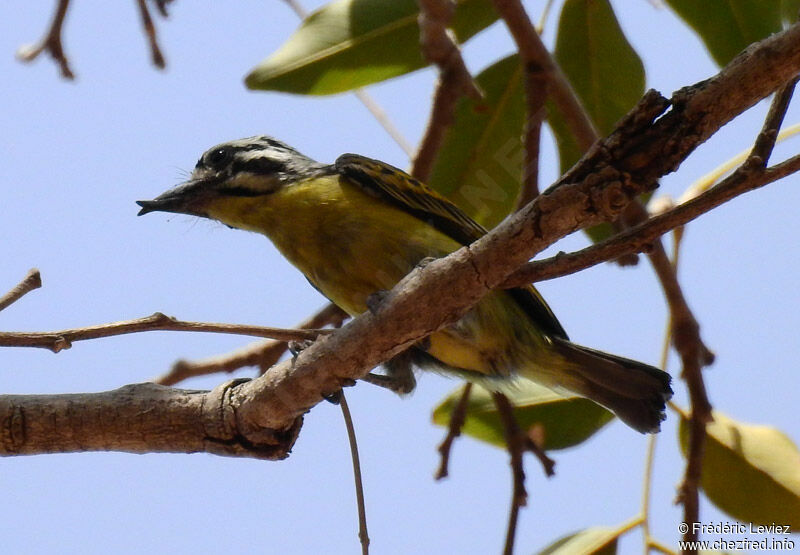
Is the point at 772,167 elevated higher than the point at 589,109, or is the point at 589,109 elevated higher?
the point at 589,109

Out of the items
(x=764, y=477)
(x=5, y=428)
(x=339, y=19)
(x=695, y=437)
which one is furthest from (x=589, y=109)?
(x=5, y=428)

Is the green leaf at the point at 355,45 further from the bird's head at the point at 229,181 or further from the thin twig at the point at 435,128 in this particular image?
the bird's head at the point at 229,181

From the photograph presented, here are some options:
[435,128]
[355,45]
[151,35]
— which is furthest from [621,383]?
[151,35]

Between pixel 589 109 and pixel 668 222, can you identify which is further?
pixel 589 109

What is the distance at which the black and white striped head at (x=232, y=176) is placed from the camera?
3.88 m

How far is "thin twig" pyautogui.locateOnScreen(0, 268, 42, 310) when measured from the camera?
2281mm

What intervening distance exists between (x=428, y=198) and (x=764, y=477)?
170cm

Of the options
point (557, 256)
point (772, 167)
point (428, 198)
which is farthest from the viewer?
point (428, 198)

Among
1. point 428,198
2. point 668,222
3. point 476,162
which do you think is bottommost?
point 668,222

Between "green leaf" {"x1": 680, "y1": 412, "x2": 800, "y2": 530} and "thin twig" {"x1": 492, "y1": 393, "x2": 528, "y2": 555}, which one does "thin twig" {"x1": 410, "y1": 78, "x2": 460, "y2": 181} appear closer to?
"thin twig" {"x1": 492, "y1": 393, "x2": 528, "y2": 555}

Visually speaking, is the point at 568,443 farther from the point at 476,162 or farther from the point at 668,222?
the point at 668,222

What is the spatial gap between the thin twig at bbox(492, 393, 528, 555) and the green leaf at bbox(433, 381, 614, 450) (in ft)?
0.37

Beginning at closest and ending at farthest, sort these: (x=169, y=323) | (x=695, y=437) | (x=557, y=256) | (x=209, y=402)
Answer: (x=557, y=256), (x=169, y=323), (x=209, y=402), (x=695, y=437)

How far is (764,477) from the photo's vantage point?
3.57m
